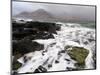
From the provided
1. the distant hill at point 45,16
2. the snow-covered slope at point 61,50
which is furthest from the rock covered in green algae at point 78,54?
the distant hill at point 45,16

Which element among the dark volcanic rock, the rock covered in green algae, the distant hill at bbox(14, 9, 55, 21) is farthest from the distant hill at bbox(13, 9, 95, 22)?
the dark volcanic rock

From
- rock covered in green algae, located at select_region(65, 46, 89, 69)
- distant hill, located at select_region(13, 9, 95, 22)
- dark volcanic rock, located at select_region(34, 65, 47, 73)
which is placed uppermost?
distant hill, located at select_region(13, 9, 95, 22)

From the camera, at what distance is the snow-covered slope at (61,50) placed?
248cm

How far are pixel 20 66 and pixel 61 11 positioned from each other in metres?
0.92

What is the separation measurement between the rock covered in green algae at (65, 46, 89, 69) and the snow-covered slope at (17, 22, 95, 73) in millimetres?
42

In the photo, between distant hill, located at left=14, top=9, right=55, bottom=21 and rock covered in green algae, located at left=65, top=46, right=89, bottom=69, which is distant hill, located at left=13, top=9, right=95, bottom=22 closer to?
distant hill, located at left=14, top=9, right=55, bottom=21

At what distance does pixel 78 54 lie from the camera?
267cm

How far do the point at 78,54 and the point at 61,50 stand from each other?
26 centimetres

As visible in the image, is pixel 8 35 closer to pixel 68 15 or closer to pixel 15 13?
pixel 15 13

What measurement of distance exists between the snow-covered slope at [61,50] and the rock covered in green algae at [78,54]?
4 centimetres

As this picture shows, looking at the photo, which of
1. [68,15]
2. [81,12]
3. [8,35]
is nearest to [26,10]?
[8,35]

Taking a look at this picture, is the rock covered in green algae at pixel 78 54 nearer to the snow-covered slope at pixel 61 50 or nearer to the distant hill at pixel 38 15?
the snow-covered slope at pixel 61 50

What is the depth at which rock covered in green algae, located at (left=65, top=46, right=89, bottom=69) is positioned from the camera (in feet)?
8.66

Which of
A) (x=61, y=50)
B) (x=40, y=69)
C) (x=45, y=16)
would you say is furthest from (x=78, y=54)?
(x=45, y=16)
